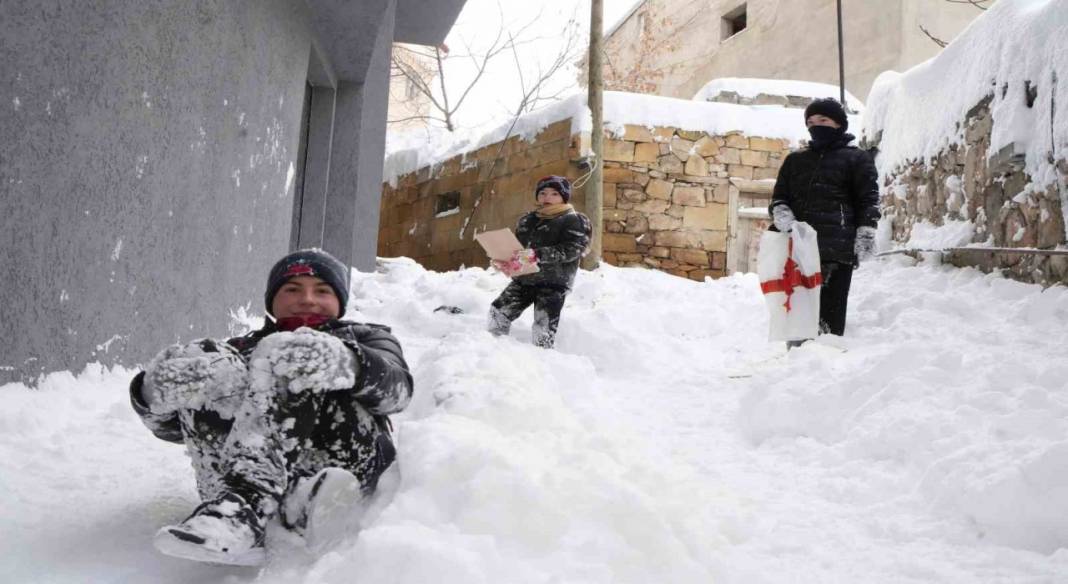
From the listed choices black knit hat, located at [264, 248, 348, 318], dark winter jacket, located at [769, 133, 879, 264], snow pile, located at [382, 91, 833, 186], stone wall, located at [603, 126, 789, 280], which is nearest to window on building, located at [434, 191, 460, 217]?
snow pile, located at [382, 91, 833, 186]

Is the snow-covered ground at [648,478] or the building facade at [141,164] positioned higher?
the building facade at [141,164]

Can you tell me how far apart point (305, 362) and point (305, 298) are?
1.50ft

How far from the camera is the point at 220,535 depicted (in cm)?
149

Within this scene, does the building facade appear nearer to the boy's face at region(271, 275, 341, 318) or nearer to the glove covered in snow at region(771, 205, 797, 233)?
the boy's face at region(271, 275, 341, 318)

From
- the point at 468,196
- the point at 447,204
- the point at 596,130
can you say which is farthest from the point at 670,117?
the point at 447,204

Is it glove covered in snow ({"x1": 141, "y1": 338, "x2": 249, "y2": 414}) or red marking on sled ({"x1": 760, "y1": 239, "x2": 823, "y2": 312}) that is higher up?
red marking on sled ({"x1": 760, "y1": 239, "x2": 823, "y2": 312})

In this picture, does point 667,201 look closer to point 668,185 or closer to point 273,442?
point 668,185

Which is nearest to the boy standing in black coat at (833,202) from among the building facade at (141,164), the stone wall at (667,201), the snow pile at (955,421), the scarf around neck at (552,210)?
the snow pile at (955,421)

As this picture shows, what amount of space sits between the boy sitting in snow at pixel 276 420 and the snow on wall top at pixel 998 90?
4.53 metres

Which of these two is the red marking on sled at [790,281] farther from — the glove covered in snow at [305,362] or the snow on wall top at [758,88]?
the snow on wall top at [758,88]

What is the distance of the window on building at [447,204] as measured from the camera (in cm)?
1282

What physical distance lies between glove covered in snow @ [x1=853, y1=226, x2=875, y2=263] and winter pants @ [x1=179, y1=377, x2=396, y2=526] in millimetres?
3622

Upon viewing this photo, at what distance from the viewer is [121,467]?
7.66ft

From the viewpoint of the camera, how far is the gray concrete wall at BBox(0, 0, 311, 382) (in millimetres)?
2504
